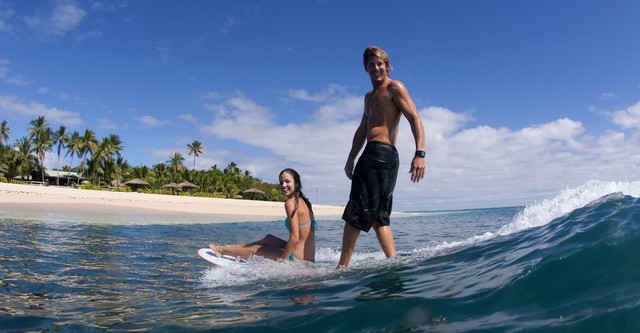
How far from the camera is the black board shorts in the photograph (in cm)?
441

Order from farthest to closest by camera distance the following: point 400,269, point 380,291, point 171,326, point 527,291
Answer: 1. point 400,269
2. point 380,291
3. point 171,326
4. point 527,291

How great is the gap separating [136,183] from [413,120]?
58.3 metres

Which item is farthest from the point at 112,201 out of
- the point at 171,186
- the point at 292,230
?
the point at 292,230

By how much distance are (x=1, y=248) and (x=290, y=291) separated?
628 centimetres

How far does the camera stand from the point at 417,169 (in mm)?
4219

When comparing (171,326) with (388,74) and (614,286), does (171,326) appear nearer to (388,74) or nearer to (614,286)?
(614,286)

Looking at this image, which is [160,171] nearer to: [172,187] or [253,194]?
[172,187]

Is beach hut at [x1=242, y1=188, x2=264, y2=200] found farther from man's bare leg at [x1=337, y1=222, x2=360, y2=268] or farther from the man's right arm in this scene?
man's bare leg at [x1=337, y1=222, x2=360, y2=268]

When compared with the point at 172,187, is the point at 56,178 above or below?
above

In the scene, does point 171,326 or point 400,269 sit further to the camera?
point 400,269

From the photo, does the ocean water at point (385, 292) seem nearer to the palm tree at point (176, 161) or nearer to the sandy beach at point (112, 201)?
the sandy beach at point (112, 201)

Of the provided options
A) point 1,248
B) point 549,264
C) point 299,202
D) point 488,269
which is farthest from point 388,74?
point 1,248

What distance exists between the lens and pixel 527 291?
8.20 ft

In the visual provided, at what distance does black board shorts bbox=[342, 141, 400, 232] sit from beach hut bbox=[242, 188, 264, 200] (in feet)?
200
